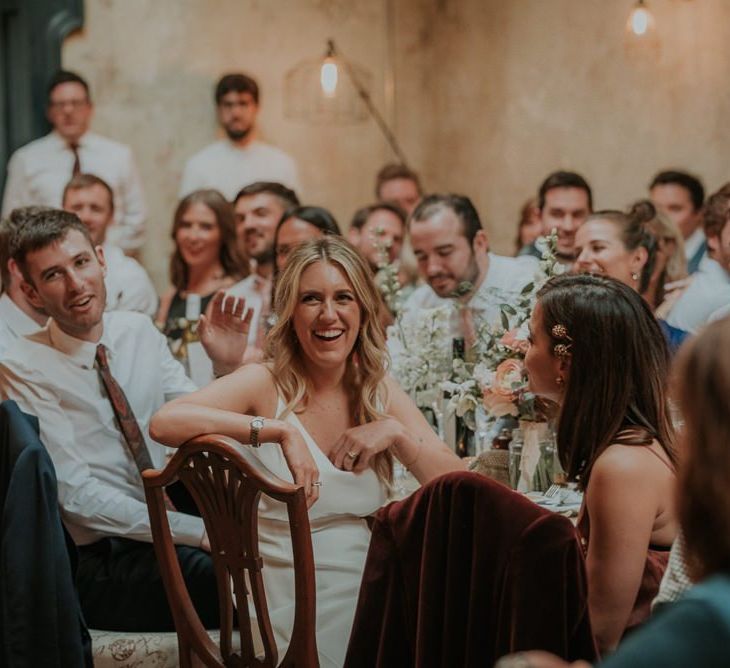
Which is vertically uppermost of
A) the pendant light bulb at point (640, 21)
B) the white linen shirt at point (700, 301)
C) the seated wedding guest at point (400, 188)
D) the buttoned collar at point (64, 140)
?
the pendant light bulb at point (640, 21)


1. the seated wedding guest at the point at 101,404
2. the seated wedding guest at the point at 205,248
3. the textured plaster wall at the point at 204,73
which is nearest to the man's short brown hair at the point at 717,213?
the seated wedding guest at the point at 101,404

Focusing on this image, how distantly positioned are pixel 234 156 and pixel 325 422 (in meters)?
5.38

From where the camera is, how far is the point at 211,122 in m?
8.19

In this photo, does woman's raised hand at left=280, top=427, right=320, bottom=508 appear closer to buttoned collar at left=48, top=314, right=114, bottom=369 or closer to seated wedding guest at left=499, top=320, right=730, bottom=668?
buttoned collar at left=48, top=314, right=114, bottom=369

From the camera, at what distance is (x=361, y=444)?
2693 mm

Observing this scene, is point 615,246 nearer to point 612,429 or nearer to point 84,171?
point 612,429

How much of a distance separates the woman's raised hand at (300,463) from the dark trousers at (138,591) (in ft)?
1.60

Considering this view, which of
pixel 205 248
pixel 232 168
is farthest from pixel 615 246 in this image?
pixel 232 168

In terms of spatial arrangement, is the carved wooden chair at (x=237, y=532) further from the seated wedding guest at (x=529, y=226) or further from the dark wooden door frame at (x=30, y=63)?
the dark wooden door frame at (x=30, y=63)

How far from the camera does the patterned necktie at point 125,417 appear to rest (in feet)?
10.4

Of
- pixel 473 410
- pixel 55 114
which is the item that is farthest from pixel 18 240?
pixel 55 114

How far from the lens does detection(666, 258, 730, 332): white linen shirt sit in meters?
4.29

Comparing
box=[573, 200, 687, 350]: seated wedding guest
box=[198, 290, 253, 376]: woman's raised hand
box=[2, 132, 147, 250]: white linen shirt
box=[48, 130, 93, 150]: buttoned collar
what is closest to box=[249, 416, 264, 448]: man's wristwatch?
box=[198, 290, 253, 376]: woman's raised hand

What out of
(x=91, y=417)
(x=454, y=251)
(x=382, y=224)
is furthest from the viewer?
(x=382, y=224)
